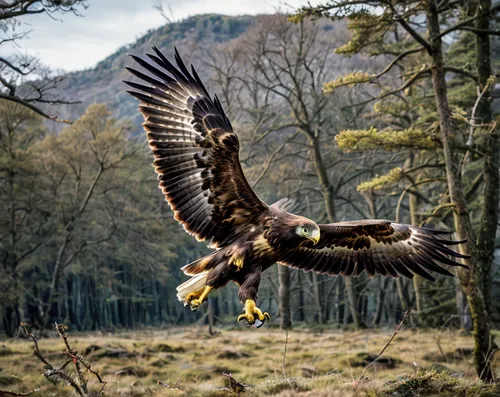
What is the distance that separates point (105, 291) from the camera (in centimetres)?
3725

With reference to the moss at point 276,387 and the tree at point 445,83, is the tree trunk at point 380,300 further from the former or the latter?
the moss at point 276,387

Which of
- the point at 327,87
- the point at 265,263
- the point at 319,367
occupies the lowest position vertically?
the point at 319,367

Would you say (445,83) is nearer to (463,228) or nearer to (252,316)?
(463,228)

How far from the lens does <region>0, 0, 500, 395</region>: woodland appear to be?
9.90 meters

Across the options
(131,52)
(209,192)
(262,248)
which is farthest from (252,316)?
(131,52)

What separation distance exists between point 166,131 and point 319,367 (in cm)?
902

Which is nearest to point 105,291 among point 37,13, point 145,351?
point 145,351

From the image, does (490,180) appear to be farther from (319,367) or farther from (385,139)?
(319,367)

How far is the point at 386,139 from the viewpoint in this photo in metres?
10.5

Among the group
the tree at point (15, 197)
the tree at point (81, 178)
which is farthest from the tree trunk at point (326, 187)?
the tree at point (15, 197)

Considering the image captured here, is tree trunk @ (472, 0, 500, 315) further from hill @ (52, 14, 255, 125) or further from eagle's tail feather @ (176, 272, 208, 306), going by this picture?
hill @ (52, 14, 255, 125)

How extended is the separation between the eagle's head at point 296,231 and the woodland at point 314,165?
14.3ft

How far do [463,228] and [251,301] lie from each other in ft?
18.0

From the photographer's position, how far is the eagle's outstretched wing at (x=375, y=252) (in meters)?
6.41
